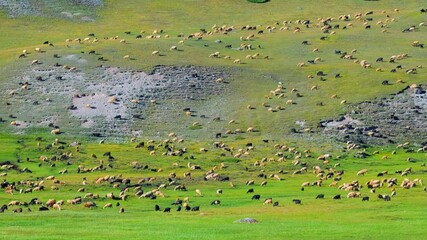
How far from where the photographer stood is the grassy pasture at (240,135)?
46.6m

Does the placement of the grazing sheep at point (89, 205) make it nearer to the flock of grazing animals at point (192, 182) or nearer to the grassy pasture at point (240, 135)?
the flock of grazing animals at point (192, 182)

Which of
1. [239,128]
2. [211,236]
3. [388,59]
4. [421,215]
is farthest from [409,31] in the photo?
[211,236]

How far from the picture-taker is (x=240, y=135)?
3516 inches

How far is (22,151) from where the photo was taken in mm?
84000

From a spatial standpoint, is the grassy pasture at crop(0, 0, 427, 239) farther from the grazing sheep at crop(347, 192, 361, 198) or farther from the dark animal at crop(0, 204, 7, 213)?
the grazing sheep at crop(347, 192, 361, 198)

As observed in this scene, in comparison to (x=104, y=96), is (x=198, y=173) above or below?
below

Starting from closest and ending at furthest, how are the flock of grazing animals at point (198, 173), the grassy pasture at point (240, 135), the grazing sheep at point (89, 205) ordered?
the grassy pasture at point (240, 135) < the grazing sheep at point (89, 205) < the flock of grazing animals at point (198, 173)

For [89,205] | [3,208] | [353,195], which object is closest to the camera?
[3,208]

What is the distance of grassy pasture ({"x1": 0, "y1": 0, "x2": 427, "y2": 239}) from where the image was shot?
46594 millimetres

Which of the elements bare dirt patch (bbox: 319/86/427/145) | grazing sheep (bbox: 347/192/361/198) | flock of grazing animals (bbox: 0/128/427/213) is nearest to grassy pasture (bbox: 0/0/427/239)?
flock of grazing animals (bbox: 0/128/427/213)

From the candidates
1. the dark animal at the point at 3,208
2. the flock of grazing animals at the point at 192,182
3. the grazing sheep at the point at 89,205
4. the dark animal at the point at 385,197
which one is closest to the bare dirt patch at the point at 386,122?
the flock of grazing animals at the point at 192,182

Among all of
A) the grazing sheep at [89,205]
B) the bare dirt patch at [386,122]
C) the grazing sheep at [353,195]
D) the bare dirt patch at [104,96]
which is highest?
the grazing sheep at [89,205]

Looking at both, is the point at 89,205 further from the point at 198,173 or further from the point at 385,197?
the point at 198,173

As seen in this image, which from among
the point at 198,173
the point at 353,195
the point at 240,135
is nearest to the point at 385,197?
the point at 353,195
